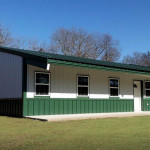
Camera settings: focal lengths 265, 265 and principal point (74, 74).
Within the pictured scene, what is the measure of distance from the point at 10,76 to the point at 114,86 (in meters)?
6.88

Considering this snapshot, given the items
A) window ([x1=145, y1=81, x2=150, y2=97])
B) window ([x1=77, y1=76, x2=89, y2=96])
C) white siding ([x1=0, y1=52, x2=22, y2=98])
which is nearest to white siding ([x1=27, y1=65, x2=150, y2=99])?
window ([x1=77, y1=76, x2=89, y2=96])

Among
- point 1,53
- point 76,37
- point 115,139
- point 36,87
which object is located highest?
point 76,37

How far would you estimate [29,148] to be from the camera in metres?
6.09

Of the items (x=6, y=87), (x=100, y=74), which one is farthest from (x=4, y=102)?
(x=100, y=74)

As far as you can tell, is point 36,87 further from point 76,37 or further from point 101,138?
point 76,37

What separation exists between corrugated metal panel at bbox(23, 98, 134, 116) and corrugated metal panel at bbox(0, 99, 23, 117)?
571 mm

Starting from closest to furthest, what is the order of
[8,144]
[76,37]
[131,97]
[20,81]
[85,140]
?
[8,144]
[85,140]
[20,81]
[131,97]
[76,37]

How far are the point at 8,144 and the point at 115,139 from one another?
2.85m

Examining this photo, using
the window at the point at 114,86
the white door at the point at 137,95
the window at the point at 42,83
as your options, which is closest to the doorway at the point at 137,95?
the white door at the point at 137,95

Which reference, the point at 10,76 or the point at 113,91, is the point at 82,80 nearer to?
the point at 113,91

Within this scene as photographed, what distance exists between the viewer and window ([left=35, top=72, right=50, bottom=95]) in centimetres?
1402

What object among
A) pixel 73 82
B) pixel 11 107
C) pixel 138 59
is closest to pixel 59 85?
pixel 73 82

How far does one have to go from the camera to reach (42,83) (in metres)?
14.2

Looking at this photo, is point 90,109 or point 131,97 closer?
point 90,109
